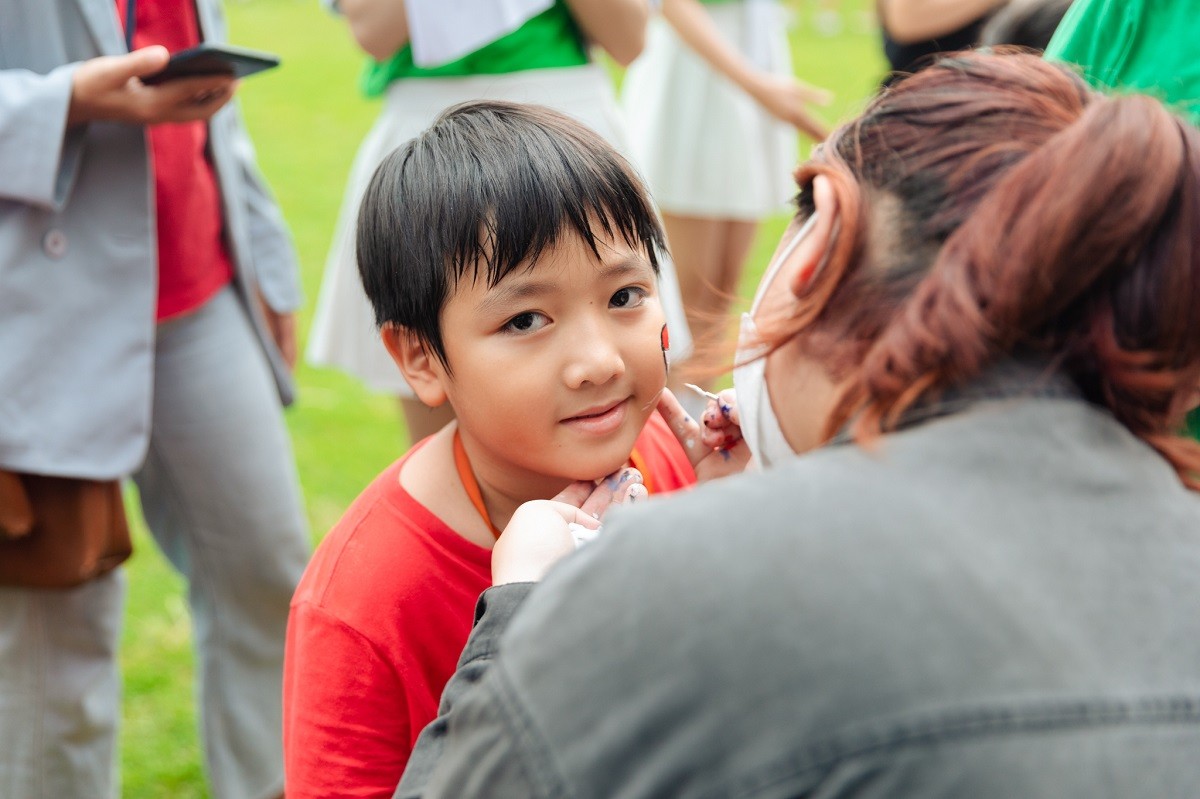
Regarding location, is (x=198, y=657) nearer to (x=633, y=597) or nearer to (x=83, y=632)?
Result: (x=83, y=632)

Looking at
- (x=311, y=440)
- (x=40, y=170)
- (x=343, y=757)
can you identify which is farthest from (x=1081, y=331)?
(x=311, y=440)

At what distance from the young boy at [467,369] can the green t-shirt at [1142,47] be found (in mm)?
722

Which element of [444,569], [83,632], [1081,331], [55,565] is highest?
[1081,331]

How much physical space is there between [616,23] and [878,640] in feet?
6.89

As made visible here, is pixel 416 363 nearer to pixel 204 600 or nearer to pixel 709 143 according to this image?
pixel 204 600

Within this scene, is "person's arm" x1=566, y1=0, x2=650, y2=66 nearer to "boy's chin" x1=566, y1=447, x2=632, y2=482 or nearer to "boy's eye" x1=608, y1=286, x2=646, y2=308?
"boy's eye" x1=608, y1=286, x2=646, y2=308

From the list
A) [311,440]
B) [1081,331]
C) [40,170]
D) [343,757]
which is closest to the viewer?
[1081,331]

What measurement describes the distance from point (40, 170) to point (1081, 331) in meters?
1.81

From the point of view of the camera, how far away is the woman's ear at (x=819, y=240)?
1170 mm

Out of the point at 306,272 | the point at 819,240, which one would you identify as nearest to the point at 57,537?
the point at 819,240

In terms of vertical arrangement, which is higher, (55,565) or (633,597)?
(633,597)

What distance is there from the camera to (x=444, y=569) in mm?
1624

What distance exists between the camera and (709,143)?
14.1 ft

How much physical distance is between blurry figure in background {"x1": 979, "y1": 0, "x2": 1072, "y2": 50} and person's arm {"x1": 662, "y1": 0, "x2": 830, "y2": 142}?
24.1 inches
